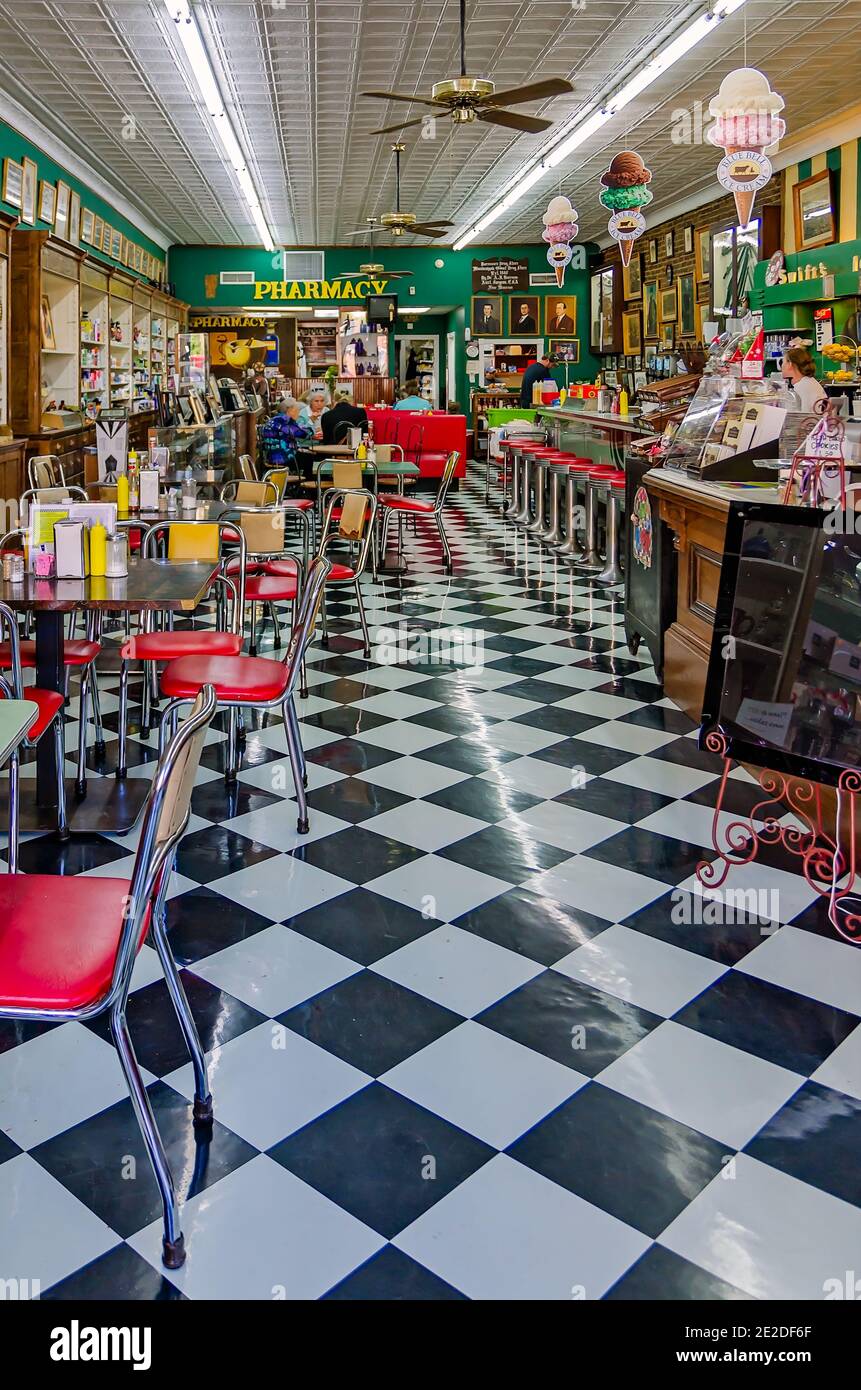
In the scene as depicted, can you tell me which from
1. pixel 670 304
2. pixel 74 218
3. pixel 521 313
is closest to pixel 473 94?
pixel 74 218

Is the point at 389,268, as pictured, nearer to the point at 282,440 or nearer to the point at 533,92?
the point at 282,440

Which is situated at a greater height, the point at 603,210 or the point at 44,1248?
the point at 603,210

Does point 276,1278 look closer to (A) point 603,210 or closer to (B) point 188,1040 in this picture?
(B) point 188,1040

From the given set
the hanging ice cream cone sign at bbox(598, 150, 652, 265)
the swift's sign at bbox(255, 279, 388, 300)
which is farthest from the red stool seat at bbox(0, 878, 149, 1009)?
the swift's sign at bbox(255, 279, 388, 300)

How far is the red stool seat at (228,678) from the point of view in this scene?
3.43 m

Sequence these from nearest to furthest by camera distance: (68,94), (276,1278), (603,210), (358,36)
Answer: (276,1278), (358,36), (68,94), (603,210)

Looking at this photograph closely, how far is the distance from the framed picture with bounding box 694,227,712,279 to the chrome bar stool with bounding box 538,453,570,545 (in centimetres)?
440

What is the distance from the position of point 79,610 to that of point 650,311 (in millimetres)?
13879

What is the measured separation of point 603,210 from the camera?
52.2 ft

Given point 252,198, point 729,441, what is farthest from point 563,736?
point 252,198

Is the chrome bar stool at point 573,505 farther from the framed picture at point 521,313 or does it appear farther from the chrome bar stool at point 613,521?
the framed picture at point 521,313

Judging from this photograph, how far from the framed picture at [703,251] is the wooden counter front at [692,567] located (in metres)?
9.23

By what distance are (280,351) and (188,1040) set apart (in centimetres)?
1959

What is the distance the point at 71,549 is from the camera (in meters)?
3.75
